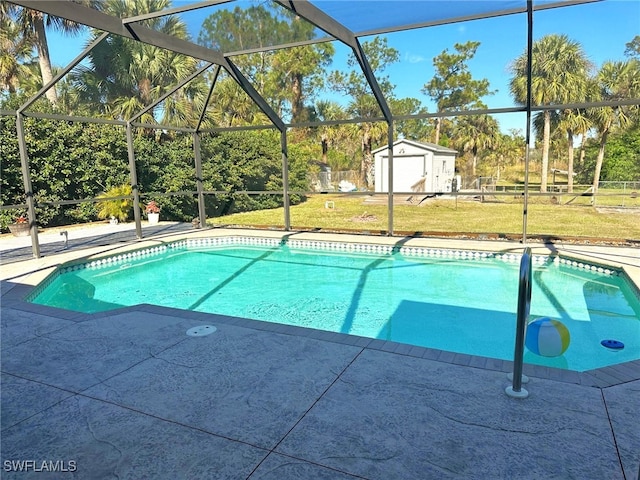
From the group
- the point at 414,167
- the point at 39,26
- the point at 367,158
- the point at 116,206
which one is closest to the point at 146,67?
the point at 39,26

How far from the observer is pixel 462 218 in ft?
43.4

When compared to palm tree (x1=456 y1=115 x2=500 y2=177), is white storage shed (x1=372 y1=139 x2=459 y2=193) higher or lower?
lower

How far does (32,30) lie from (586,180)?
27726 mm

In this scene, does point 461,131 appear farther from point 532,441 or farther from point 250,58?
point 532,441

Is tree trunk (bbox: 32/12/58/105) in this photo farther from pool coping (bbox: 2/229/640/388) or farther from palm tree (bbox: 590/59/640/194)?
palm tree (bbox: 590/59/640/194)

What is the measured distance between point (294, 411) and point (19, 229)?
9644mm

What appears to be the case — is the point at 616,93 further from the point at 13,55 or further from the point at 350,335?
the point at 13,55

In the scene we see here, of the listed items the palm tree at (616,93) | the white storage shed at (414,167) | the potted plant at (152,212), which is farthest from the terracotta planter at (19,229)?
the palm tree at (616,93)

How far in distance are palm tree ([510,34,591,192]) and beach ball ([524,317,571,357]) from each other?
1799 cm

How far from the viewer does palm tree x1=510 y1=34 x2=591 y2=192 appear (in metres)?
18.8

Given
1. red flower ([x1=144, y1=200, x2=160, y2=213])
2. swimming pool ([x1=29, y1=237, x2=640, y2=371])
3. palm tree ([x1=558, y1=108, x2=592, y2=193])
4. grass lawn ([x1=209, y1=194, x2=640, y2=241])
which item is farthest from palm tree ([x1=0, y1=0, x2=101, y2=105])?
palm tree ([x1=558, y1=108, x2=592, y2=193])

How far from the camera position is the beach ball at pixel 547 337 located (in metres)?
2.59

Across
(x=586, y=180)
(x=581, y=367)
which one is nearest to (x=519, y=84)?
(x=586, y=180)

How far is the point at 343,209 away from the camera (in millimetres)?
15844
